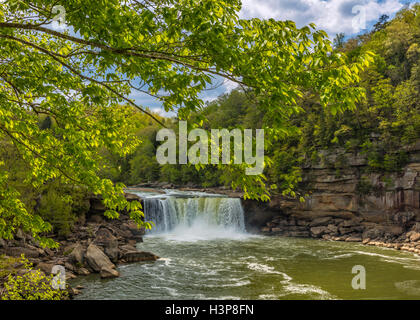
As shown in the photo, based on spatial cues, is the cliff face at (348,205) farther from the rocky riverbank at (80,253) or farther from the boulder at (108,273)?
the boulder at (108,273)

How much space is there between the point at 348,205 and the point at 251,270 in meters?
14.5

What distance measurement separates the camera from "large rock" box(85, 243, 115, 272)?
45.2ft

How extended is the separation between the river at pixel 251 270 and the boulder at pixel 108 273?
38 centimetres

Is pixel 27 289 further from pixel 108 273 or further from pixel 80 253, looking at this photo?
pixel 80 253

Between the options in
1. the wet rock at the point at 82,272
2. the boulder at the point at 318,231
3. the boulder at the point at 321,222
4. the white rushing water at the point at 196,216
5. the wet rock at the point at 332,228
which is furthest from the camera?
the white rushing water at the point at 196,216

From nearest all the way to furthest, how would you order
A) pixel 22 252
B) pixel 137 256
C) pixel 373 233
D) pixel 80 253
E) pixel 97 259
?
pixel 22 252, pixel 97 259, pixel 80 253, pixel 137 256, pixel 373 233

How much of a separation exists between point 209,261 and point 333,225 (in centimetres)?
1359

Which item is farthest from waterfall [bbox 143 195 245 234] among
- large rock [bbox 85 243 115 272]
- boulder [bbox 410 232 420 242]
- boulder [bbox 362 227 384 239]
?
boulder [bbox 410 232 420 242]

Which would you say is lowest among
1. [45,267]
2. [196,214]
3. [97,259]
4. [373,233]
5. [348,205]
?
[373,233]

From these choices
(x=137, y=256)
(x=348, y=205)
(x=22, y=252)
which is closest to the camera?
(x=22, y=252)

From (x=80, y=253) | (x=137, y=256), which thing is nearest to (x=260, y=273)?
(x=137, y=256)

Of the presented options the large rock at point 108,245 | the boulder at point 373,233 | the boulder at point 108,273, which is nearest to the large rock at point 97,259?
the boulder at point 108,273

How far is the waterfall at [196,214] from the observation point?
2677 cm

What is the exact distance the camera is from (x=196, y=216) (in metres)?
27.8
